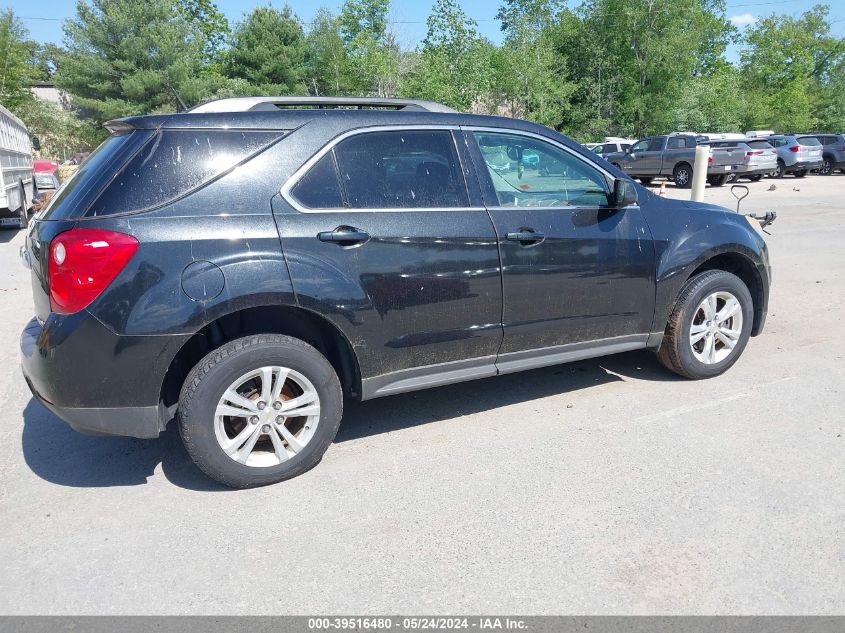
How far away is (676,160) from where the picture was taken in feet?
82.4

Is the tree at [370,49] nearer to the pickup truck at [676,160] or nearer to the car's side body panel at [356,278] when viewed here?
the pickup truck at [676,160]

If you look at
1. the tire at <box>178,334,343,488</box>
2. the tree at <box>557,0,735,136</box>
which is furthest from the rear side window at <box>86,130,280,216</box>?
the tree at <box>557,0,735,136</box>

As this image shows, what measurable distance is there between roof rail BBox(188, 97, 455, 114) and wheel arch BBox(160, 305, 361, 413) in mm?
1082

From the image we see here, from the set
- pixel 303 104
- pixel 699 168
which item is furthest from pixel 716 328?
pixel 699 168

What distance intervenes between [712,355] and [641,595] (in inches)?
105

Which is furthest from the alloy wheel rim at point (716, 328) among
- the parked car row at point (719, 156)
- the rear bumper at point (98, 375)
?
the parked car row at point (719, 156)

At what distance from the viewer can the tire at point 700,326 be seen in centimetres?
475

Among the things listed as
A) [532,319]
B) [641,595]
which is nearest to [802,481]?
[641,595]

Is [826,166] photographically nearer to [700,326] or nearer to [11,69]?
[700,326]

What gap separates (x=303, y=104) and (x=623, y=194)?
79.3 inches

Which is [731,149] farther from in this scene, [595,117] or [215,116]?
[215,116]

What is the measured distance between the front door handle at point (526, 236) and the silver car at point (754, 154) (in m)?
23.4

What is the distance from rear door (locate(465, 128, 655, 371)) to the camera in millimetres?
4082

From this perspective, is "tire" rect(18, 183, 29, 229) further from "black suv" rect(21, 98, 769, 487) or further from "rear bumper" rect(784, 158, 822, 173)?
"rear bumper" rect(784, 158, 822, 173)
